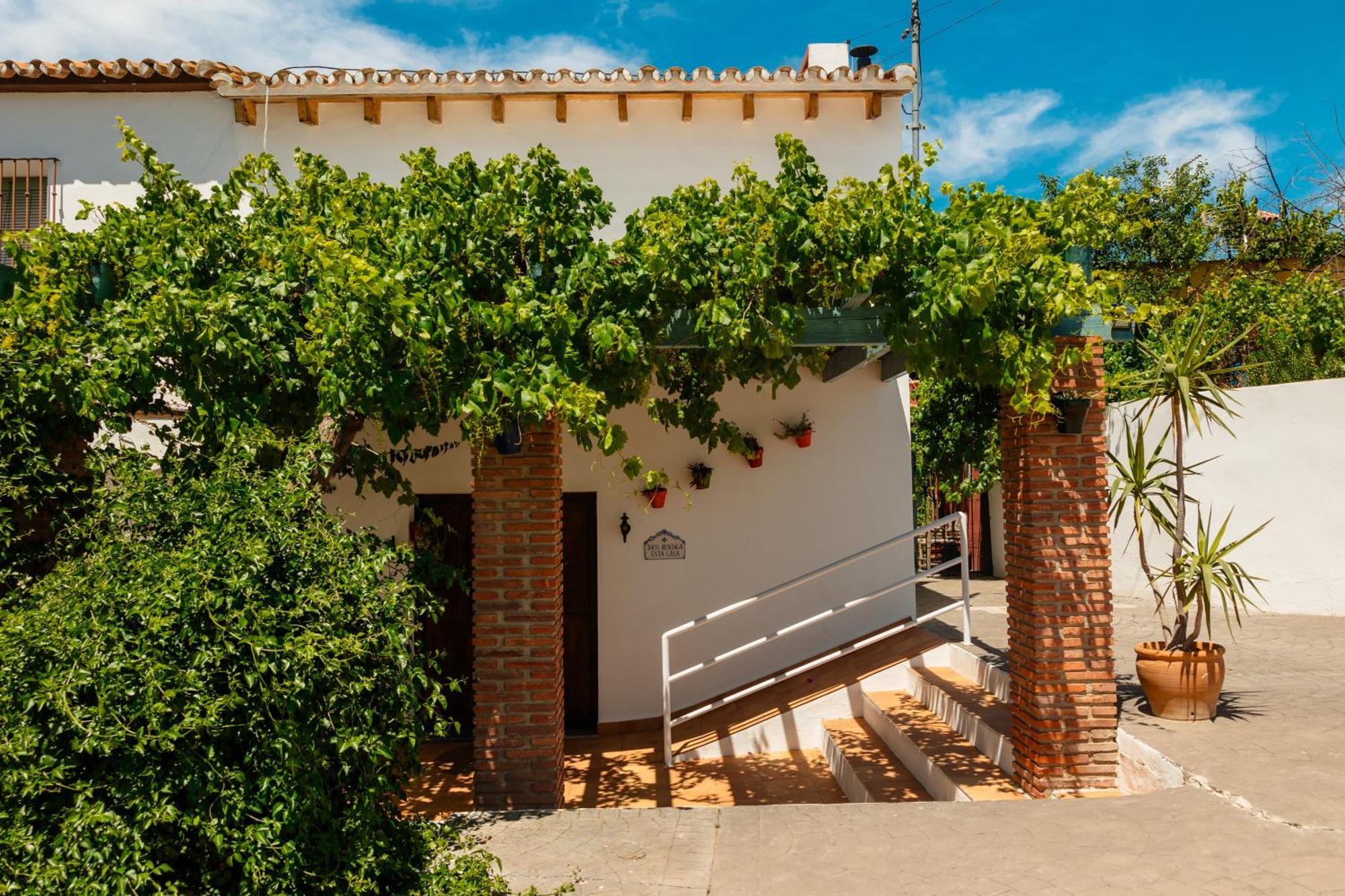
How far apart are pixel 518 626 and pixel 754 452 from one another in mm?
3501

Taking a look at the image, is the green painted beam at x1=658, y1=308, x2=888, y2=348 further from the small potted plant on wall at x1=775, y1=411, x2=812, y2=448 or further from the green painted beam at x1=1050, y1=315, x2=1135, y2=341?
the small potted plant on wall at x1=775, y1=411, x2=812, y2=448

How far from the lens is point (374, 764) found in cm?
370

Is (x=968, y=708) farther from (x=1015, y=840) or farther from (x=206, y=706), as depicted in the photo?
(x=206, y=706)

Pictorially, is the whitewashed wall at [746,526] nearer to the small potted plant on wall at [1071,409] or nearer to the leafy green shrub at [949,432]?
the leafy green shrub at [949,432]

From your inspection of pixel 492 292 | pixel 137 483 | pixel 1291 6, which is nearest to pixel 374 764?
pixel 137 483

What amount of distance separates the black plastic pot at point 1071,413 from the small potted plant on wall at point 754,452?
10.3 ft

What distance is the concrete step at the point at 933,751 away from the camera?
17.9ft

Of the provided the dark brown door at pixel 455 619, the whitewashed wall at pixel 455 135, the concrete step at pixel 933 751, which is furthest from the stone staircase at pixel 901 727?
the whitewashed wall at pixel 455 135

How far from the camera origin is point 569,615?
8180 millimetres

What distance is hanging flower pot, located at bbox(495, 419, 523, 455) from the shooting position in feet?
16.3

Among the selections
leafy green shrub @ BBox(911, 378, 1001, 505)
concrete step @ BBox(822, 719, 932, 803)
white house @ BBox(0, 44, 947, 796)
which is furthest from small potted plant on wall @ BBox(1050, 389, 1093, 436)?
leafy green shrub @ BBox(911, 378, 1001, 505)

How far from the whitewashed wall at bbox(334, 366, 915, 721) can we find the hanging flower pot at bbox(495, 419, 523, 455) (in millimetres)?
2746

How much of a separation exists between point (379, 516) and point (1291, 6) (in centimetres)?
1780

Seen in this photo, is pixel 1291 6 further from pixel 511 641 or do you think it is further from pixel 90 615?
pixel 90 615
